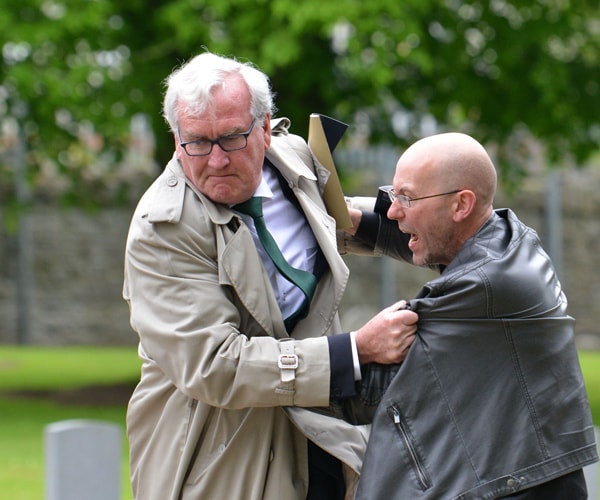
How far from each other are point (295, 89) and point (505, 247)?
336 inches

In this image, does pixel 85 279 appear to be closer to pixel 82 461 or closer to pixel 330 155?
pixel 330 155

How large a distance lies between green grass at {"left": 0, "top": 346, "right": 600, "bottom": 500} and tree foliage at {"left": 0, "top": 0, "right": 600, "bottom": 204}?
247 centimetres

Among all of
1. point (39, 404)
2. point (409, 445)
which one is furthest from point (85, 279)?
point (409, 445)

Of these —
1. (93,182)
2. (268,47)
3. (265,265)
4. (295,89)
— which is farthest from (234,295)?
(93,182)

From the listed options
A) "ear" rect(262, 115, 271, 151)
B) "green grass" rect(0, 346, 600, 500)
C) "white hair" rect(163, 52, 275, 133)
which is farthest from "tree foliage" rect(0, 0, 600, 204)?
"white hair" rect(163, 52, 275, 133)

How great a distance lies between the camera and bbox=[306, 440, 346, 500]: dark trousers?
10.3ft

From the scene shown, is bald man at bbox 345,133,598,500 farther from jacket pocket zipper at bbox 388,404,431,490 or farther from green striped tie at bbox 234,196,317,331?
green striped tie at bbox 234,196,317,331

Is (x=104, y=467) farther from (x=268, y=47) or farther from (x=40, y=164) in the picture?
(x=40, y=164)

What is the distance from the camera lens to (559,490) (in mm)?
2650

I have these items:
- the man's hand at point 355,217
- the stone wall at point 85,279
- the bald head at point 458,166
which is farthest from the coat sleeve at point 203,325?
the stone wall at point 85,279

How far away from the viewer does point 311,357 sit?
289 centimetres

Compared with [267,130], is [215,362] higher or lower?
lower

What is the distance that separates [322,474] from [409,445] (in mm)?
534

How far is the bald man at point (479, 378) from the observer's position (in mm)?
2619
